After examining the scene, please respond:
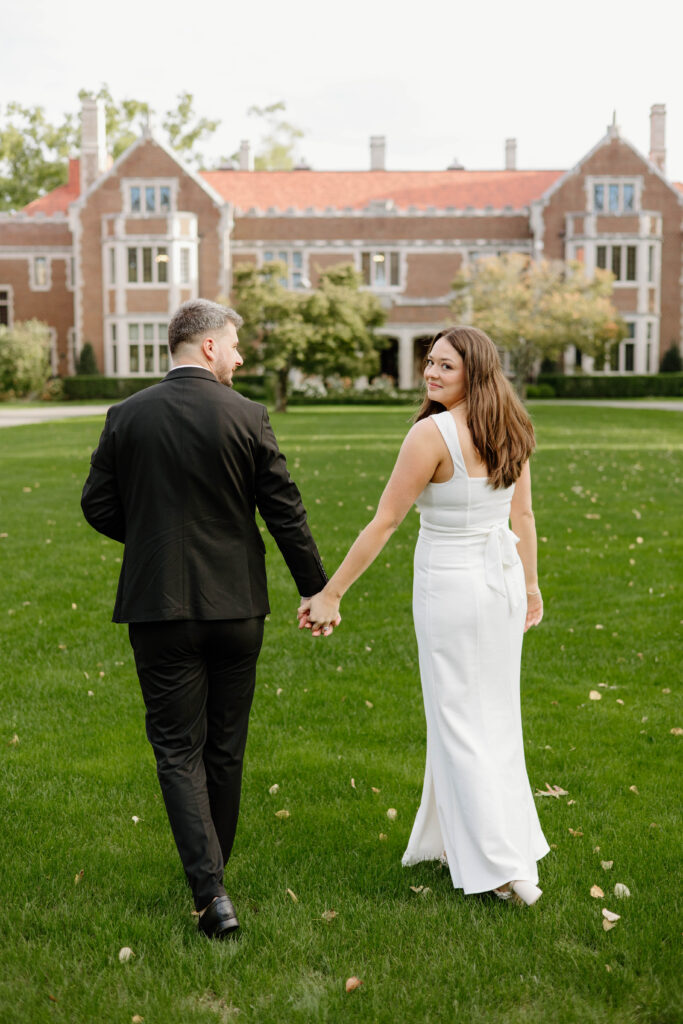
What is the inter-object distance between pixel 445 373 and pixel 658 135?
2076 inches

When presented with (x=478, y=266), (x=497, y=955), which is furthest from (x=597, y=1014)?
(x=478, y=266)

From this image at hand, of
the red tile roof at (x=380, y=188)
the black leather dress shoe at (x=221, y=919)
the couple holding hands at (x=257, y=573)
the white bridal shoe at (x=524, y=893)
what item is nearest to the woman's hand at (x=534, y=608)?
the couple holding hands at (x=257, y=573)

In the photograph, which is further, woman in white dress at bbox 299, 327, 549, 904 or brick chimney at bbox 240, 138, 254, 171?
brick chimney at bbox 240, 138, 254, 171

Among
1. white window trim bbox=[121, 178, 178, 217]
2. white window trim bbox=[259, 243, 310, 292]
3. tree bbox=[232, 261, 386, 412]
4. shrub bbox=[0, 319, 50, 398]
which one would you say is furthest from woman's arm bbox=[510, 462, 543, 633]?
white window trim bbox=[259, 243, 310, 292]

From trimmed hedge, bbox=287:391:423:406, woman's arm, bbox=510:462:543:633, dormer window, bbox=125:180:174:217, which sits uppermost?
dormer window, bbox=125:180:174:217

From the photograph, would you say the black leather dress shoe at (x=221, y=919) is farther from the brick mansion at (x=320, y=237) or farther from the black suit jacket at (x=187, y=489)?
the brick mansion at (x=320, y=237)

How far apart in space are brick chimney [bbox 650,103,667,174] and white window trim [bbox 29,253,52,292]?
92.8 ft

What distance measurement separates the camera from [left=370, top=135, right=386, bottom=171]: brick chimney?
52.1 metres

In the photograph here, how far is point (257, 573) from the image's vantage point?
11.0ft

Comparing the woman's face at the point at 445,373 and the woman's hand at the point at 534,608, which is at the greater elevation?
the woman's face at the point at 445,373

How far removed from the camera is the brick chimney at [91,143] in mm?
47000

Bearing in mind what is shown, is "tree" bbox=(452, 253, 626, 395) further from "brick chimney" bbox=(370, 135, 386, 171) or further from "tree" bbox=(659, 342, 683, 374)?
"brick chimney" bbox=(370, 135, 386, 171)

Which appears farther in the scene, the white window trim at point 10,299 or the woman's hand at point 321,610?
the white window trim at point 10,299

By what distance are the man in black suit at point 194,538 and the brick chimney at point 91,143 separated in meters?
46.9
